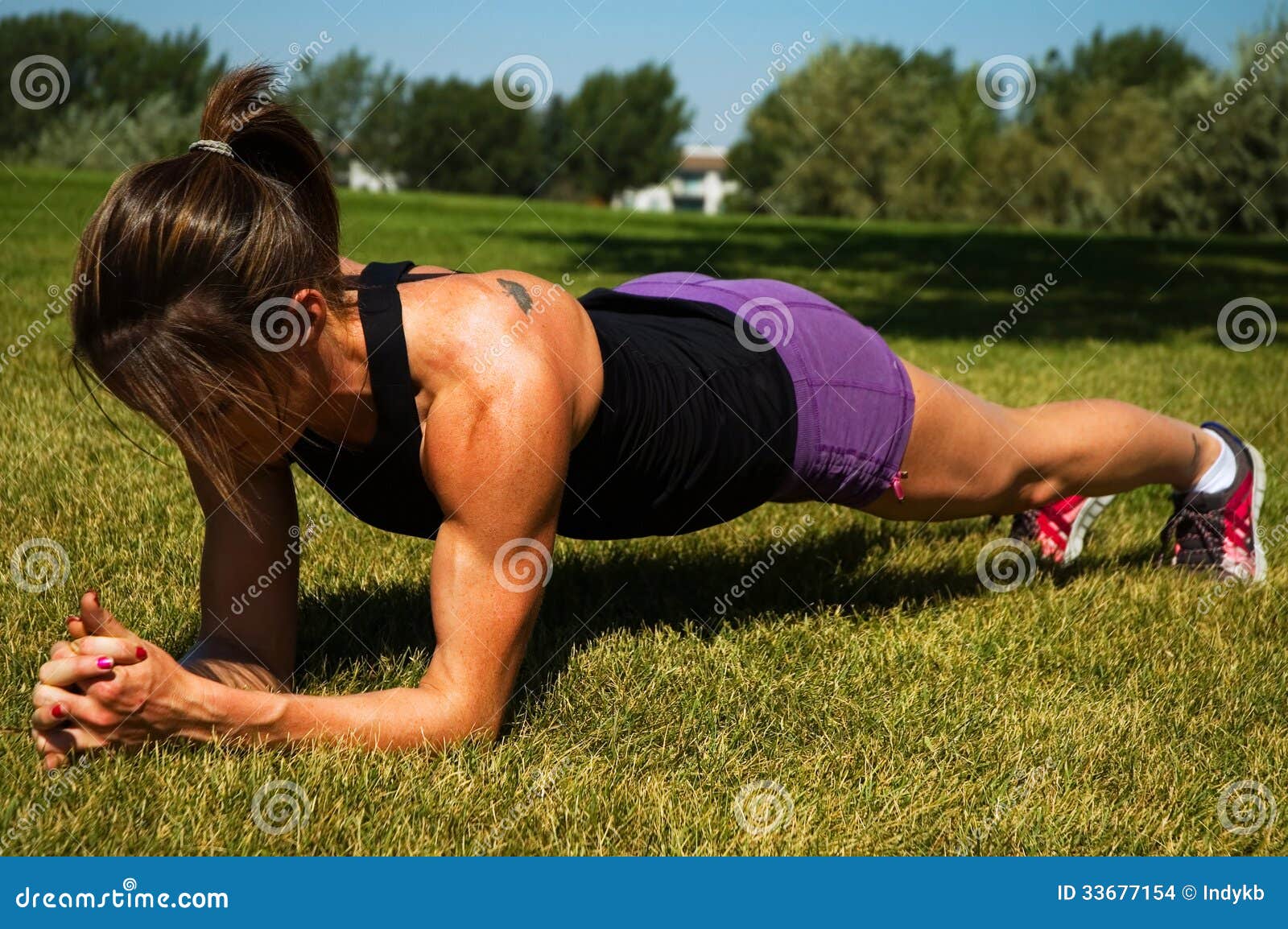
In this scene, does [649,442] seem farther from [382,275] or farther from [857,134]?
[857,134]

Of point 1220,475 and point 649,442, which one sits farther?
point 1220,475

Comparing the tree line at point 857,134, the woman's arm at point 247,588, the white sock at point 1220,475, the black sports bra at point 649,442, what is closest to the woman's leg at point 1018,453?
the white sock at point 1220,475

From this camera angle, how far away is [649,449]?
8.80 feet

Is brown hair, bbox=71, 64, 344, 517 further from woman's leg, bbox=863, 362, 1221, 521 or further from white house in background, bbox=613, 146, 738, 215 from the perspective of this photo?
white house in background, bbox=613, 146, 738, 215

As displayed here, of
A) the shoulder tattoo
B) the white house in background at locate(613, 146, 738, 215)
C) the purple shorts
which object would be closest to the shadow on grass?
the purple shorts

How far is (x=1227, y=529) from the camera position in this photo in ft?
12.3

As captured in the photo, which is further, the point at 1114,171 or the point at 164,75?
the point at 164,75

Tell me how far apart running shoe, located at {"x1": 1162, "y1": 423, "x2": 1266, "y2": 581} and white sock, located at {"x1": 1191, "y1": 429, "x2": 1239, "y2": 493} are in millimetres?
12

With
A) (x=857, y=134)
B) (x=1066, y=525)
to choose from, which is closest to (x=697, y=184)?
(x=857, y=134)

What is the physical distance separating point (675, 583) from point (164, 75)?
139 ft

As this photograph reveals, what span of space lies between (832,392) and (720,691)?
0.76m

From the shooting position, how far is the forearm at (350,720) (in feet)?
7.45

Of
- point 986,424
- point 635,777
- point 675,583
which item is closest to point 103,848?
point 635,777

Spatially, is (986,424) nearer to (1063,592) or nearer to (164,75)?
(1063,592)
